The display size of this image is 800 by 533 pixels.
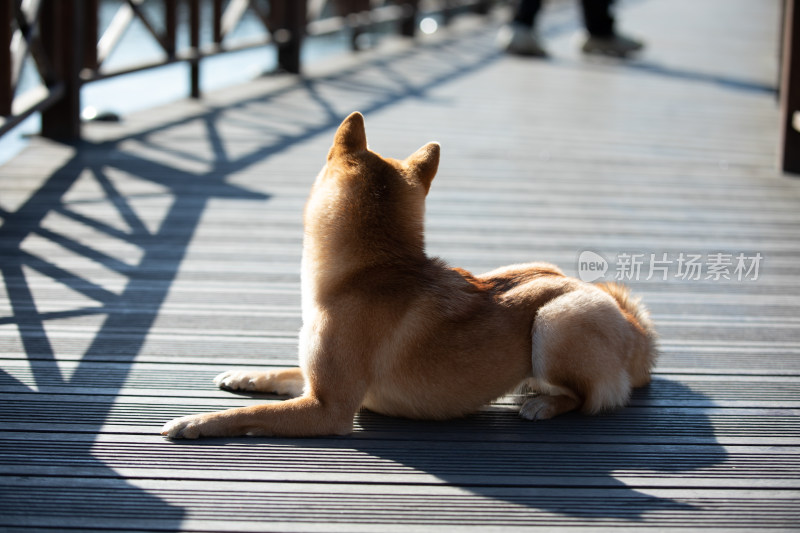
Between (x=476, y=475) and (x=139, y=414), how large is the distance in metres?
1.01

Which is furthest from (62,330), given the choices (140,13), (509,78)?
(509,78)

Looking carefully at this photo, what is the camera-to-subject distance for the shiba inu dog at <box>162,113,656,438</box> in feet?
8.55

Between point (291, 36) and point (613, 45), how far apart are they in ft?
15.3

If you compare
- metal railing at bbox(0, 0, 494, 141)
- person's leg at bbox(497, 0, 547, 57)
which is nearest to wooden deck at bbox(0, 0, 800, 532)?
metal railing at bbox(0, 0, 494, 141)

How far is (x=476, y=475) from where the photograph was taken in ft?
7.97

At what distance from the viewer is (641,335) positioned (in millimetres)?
2951

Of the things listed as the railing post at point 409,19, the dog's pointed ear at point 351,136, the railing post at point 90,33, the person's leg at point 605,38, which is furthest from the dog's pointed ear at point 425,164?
the railing post at point 409,19

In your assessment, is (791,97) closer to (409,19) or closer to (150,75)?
(150,75)

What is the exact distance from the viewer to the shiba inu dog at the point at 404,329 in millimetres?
2607

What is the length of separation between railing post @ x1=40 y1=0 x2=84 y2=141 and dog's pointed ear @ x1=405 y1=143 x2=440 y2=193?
425 centimetres

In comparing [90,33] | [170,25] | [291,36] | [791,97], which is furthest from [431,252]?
[291,36]

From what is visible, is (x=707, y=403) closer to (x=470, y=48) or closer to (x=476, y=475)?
(x=476, y=475)

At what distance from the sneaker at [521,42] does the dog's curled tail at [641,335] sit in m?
9.26

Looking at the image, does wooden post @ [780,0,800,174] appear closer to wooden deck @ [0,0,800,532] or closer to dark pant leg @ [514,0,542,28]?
wooden deck @ [0,0,800,532]
